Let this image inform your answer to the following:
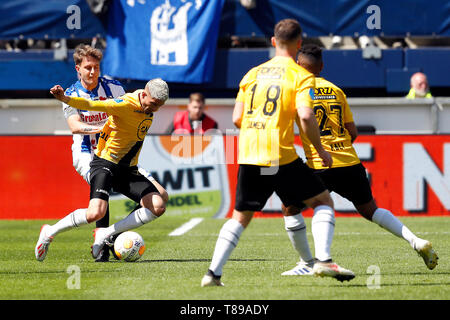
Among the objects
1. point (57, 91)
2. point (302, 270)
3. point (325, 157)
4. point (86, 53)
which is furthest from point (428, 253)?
point (86, 53)

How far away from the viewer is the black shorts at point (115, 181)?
9.02m

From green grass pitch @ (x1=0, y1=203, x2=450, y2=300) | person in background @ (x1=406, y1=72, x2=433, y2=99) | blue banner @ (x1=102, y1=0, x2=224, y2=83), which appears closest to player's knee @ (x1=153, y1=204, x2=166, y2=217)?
green grass pitch @ (x1=0, y1=203, x2=450, y2=300)

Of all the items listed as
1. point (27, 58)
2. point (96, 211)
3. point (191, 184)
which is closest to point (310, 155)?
point (96, 211)

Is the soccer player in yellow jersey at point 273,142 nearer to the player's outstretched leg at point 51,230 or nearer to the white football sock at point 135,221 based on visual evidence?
the white football sock at point 135,221

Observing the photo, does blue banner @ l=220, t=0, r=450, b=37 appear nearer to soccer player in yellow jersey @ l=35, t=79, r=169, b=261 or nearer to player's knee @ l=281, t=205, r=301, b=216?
soccer player in yellow jersey @ l=35, t=79, r=169, b=261

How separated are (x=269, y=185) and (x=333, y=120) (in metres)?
1.59

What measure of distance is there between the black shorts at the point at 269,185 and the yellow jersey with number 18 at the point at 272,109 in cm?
7

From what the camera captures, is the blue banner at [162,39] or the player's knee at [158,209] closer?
the player's knee at [158,209]

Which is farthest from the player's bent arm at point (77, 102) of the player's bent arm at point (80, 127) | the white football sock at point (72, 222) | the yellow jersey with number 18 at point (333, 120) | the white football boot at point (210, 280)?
the white football boot at point (210, 280)

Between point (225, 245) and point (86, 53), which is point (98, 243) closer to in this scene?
point (86, 53)

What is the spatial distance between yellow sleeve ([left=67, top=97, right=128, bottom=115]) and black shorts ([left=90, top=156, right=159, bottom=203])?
0.71 m

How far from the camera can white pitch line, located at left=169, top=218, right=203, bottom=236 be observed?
40.9 ft

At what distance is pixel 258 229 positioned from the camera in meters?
12.9

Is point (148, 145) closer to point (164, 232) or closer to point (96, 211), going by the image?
point (164, 232)
